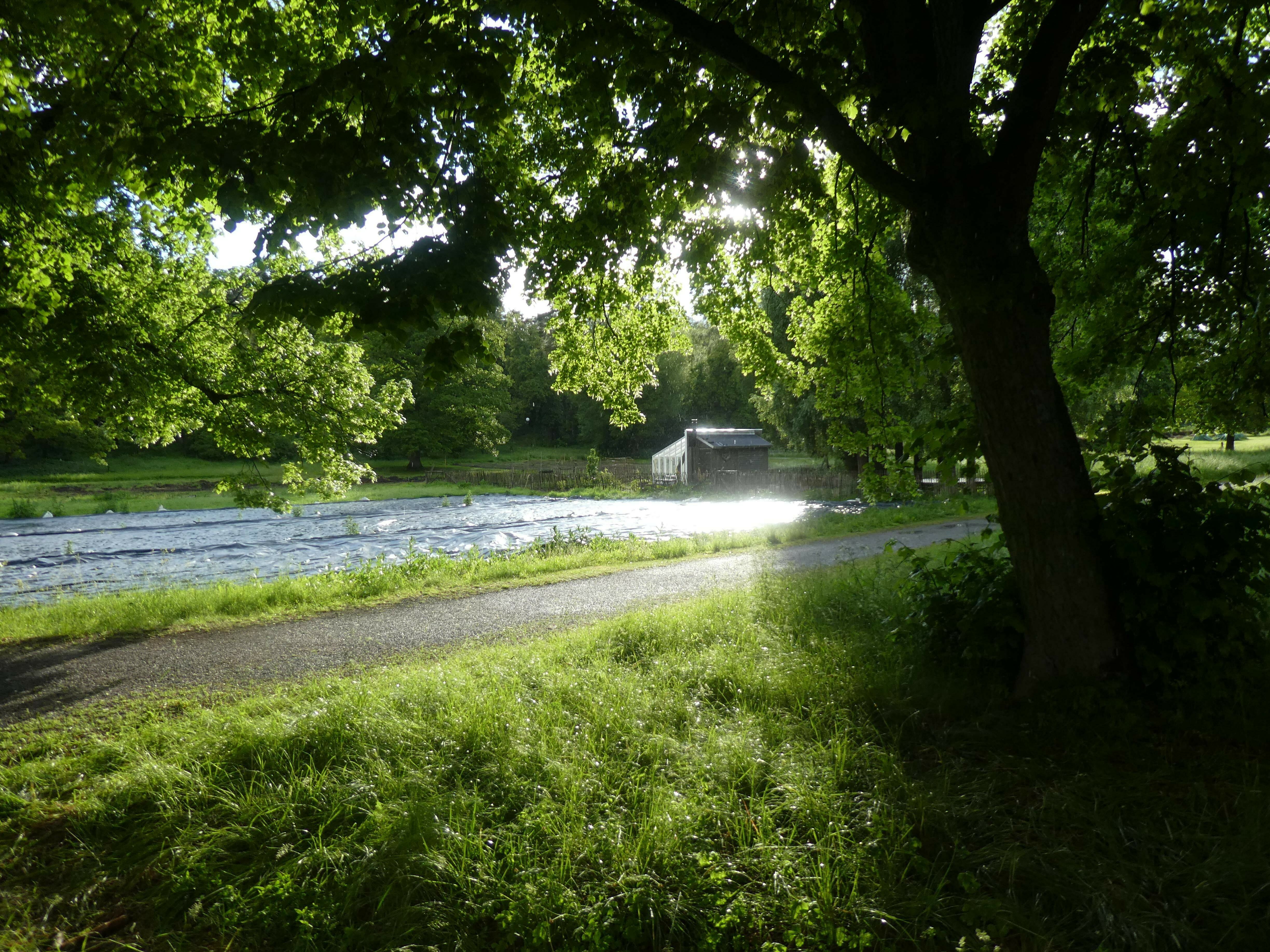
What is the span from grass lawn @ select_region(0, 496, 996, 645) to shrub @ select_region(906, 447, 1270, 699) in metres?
1.08

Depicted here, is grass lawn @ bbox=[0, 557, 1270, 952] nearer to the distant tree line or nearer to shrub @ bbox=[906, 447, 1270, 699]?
shrub @ bbox=[906, 447, 1270, 699]

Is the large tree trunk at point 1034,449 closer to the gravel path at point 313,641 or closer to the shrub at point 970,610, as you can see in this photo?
the shrub at point 970,610

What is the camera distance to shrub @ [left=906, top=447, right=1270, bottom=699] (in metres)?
3.92

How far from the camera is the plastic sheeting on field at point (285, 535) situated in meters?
13.5

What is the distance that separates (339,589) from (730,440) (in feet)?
98.7

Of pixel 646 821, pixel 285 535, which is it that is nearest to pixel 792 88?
pixel 646 821

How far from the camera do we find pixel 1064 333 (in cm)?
827

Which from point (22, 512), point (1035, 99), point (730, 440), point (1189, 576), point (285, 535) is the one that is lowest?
point (285, 535)

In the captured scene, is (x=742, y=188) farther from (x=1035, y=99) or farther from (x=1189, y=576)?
(x=1189, y=576)

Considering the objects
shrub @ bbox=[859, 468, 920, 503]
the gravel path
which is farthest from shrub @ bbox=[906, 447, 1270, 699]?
the gravel path

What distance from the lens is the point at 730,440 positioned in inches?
1479

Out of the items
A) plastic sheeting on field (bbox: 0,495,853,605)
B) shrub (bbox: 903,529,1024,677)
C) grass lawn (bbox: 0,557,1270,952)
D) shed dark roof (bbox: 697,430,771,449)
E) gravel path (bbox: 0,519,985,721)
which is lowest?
plastic sheeting on field (bbox: 0,495,853,605)

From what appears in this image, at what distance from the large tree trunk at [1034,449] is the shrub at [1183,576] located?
0.17 m

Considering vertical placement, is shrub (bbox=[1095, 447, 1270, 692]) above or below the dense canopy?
below
